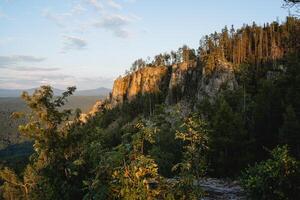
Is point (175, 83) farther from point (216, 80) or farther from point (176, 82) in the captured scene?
point (216, 80)

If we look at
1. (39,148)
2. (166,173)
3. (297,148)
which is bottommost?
(166,173)

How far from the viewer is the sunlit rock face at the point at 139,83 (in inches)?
6102

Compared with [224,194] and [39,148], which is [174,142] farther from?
[39,148]

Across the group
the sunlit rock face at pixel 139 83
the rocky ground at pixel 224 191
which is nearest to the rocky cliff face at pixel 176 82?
the sunlit rock face at pixel 139 83

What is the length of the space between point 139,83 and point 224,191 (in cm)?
14814

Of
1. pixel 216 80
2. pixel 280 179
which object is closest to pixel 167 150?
pixel 280 179

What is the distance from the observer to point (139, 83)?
169375 mm

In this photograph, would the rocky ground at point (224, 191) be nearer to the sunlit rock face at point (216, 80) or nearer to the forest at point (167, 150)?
the forest at point (167, 150)

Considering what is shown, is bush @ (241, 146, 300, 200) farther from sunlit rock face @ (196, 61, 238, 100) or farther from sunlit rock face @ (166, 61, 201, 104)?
sunlit rock face @ (166, 61, 201, 104)

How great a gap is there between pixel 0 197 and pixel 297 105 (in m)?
57.8

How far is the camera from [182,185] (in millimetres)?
11586

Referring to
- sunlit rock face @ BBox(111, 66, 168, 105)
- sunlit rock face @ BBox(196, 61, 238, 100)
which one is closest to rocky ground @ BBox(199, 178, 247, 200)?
sunlit rock face @ BBox(196, 61, 238, 100)

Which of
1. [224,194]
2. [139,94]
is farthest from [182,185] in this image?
[139,94]

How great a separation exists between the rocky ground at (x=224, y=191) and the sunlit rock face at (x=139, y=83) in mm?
118494
